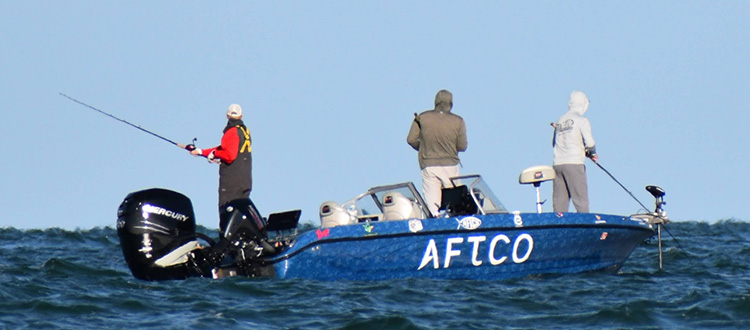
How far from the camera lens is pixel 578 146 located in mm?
12852

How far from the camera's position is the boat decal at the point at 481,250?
11.6 meters

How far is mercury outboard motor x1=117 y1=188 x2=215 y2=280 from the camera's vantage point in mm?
10922

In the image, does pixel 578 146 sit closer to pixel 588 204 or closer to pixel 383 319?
pixel 588 204

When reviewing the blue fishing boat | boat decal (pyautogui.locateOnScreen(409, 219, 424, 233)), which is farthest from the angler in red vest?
boat decal (pyautogui.locateOnScreen(409, 219, 424, 233))

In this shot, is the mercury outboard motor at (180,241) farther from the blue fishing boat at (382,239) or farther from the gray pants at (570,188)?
the gray pants at (570,188)

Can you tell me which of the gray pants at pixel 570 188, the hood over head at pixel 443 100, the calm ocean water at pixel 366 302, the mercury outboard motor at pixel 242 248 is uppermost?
the hood over head at pixel 443 100

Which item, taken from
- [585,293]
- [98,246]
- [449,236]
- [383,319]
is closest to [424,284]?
[449,236]

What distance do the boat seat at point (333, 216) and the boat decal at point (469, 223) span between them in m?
1.20

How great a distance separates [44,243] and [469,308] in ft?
34.4

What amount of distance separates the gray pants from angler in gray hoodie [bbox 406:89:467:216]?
1204 mm

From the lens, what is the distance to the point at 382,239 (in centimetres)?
1134

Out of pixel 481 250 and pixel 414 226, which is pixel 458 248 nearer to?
pixel 481 250

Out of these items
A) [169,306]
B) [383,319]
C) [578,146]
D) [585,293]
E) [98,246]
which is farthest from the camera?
[98,246]

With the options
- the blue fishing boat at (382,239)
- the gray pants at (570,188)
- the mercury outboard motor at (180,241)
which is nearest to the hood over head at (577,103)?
the gray pants at (570,188)
